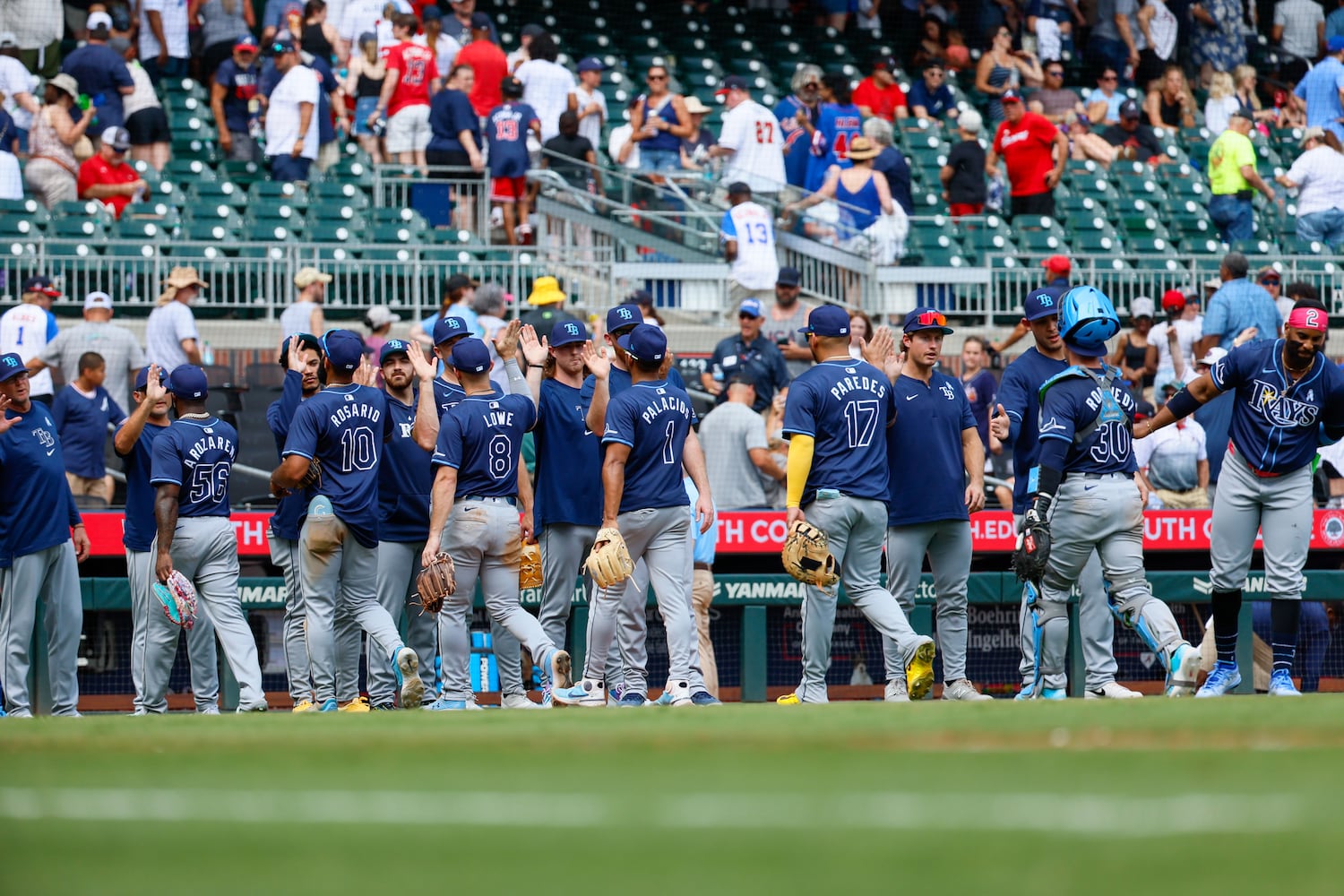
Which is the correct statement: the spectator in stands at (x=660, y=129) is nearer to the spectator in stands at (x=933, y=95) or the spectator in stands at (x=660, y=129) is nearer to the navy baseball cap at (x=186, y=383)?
the spectator in stands at (x=933, y=95)

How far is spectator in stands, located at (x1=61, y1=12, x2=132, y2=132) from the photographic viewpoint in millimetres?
18156

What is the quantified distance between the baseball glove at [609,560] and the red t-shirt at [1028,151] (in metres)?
11.1

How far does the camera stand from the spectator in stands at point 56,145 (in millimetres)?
17484

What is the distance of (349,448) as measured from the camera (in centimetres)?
990

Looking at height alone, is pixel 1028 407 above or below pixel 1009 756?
above

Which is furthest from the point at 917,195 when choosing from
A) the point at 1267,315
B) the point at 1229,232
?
the point at 1267,315

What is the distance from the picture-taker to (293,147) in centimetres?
1830

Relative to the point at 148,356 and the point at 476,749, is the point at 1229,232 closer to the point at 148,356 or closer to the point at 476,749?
the point at 148,356

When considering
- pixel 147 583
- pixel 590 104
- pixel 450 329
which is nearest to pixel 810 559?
pixel 450 329

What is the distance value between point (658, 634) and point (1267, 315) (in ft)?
19.9

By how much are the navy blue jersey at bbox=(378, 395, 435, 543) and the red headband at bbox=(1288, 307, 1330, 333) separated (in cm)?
464

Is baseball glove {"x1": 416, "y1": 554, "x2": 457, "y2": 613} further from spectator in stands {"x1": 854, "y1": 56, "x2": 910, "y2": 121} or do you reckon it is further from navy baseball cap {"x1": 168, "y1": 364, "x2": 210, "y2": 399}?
spectator in stands {"x1": 854, "y1": 56, "x2": 910, "y2": 121}

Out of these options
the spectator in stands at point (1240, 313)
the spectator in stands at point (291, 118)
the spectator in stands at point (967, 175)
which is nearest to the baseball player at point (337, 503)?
the spectator in stands at point (1240, 313)

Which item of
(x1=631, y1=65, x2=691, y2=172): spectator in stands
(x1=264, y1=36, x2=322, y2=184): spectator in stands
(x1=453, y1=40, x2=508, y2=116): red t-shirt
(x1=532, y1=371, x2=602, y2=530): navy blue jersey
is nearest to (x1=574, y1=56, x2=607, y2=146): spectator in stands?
(x1=631, y1=65, x2=691, y2=172): spectator in stands
